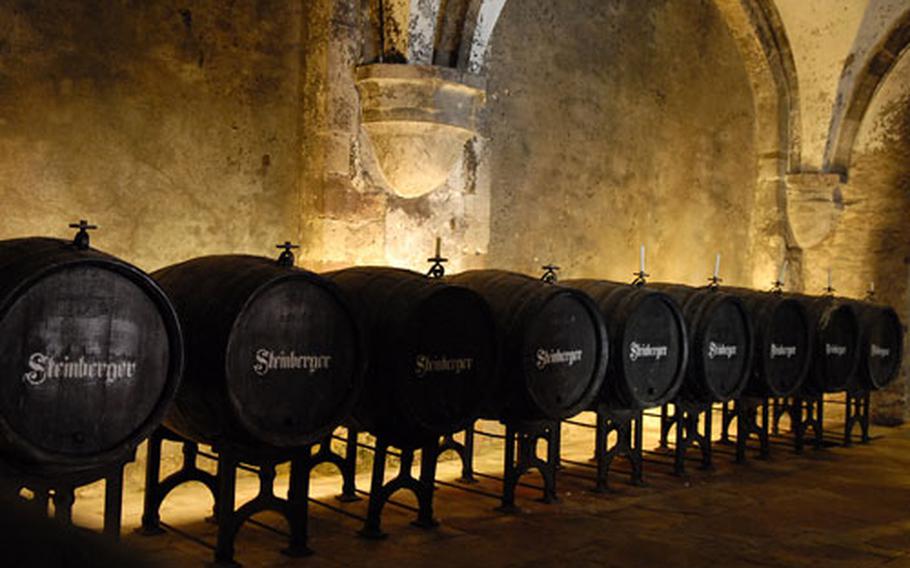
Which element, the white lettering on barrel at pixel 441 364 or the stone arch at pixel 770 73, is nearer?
the white lettering on barrel at pixel 441 364

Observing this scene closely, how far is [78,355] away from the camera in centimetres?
321

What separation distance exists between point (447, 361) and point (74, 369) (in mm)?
1778

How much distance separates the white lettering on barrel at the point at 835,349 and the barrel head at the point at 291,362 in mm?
4681

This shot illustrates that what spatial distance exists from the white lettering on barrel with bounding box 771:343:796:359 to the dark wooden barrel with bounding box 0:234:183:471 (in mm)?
4797

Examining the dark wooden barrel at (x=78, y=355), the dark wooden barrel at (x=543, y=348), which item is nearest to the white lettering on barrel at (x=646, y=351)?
the dark wooden barrel at (x=543, y=348)

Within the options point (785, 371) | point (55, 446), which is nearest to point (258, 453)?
point (55, 446)

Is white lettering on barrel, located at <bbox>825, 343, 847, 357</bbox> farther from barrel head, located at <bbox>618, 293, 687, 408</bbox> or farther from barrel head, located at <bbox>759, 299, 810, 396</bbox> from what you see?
barrel head, located at <bbox>618, 293, 687, 408</bbox>

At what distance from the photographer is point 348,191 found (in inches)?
239

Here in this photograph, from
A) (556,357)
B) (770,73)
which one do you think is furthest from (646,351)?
(770,73)

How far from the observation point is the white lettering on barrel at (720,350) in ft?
20.8

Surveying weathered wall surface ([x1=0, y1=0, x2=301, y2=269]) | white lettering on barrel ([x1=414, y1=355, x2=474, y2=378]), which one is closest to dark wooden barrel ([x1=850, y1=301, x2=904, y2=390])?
white lettering on barrel ([x1=414, y1=355, x2=474, y2=378])

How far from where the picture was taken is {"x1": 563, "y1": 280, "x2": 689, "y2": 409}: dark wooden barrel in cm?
566

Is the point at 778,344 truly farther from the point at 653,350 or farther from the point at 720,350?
the point at 653,350

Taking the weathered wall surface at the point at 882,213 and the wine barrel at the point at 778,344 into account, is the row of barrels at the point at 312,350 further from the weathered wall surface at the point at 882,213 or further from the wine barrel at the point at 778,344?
the weathered wall surface at the point at 882,213
